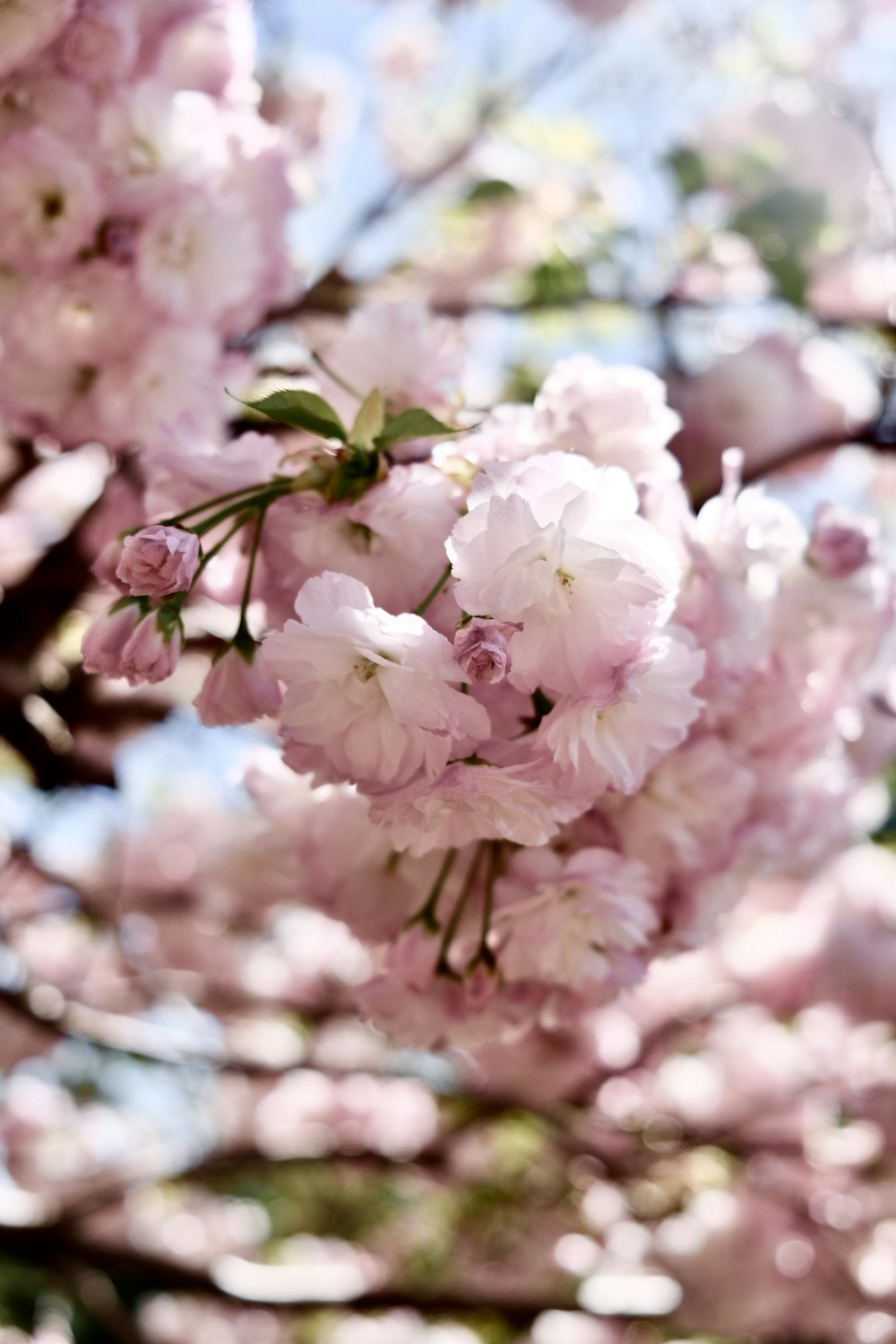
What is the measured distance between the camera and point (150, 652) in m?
0.51

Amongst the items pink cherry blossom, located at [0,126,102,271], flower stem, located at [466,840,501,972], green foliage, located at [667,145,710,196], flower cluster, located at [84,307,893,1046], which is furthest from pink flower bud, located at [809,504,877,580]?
green foliage, located at [667,145,710,196]

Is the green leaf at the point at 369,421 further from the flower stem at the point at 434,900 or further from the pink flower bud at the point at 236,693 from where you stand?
the flower stem at the point at 434,900

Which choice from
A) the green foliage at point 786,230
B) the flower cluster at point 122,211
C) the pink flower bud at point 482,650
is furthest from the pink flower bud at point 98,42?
the green foliage at point 786,230

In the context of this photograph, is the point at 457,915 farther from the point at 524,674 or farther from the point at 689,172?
the point at 689,172

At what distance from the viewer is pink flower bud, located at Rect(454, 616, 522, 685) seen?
433 mm

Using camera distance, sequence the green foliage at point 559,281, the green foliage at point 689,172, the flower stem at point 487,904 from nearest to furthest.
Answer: the flower stem at point 487,904 < the green foliage at point 689,172 < the green foliage at point 559,281

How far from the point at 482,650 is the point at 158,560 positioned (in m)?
0.15

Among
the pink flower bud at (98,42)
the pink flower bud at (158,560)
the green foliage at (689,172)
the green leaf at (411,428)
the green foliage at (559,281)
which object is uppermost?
the pink flower bud at (98,42)

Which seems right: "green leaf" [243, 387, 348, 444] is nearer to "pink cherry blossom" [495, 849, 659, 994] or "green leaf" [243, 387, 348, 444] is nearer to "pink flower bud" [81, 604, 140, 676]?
"pink flower bud" [81, 604, 140, 676]

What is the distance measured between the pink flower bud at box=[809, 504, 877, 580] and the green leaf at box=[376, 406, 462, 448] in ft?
1.07

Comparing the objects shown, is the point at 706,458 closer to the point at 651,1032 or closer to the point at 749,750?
the point at 749,750

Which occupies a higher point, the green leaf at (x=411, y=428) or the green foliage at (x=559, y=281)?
the green leaf at (x=411, y=428)

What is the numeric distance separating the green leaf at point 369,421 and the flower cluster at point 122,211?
0.27 metres

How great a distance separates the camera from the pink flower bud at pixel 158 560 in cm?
48
